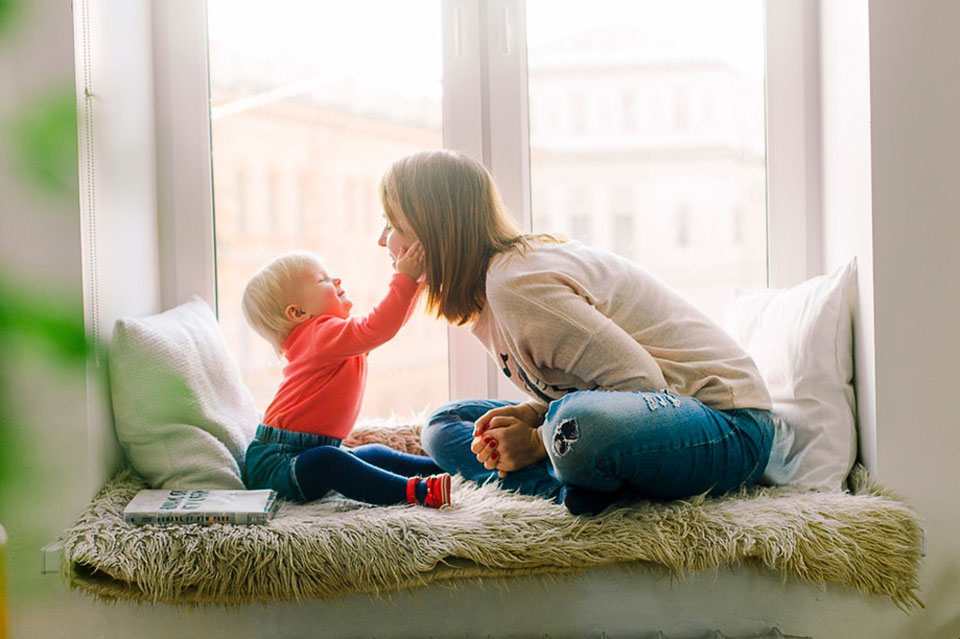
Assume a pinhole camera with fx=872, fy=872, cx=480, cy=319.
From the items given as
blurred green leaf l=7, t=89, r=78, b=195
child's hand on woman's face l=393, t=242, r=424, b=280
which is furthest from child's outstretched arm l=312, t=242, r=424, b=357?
blurred green leaf l=7, t=89, r=78, b=195

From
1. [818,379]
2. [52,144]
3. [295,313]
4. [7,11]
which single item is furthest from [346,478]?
[7,11]

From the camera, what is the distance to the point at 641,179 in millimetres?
1964

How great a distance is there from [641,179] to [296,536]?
111 centimetres

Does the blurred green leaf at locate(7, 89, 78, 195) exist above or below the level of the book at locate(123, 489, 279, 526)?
above

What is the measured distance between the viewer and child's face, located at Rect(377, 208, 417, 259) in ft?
5.31

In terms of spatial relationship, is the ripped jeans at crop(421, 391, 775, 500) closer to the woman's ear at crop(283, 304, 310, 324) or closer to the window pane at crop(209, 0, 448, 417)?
the woman's ear at crop(283, 304, 310, 324)

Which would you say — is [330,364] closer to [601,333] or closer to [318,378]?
[318,378]

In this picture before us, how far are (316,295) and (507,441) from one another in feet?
1.61

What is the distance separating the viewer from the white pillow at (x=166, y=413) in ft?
5.05

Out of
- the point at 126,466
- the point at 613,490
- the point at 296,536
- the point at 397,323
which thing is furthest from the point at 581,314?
the point at 126,466

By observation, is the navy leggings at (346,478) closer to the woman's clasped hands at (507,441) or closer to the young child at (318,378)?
the young child at (318,378)

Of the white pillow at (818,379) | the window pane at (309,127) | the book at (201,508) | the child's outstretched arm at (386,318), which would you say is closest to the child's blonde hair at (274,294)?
the child's outstretched arm at (386,318)

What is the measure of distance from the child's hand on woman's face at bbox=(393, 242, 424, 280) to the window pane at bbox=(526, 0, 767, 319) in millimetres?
432

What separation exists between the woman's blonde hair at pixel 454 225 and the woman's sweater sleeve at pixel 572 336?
120 mm
